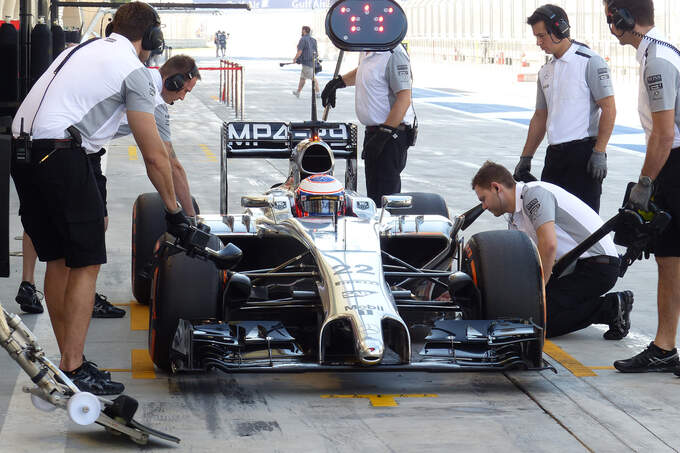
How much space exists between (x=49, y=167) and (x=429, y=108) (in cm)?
2291

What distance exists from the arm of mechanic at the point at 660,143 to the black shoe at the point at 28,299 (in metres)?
3.80

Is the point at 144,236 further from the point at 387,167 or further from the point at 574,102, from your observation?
the point at 574,102

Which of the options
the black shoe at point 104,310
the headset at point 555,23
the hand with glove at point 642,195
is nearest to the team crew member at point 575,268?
the hand with glove at point 642,195

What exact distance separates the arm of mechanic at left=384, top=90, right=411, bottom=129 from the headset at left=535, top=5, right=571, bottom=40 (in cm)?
142

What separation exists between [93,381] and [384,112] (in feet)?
13.5

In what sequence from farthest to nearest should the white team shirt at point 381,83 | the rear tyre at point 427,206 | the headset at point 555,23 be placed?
1. the white team shirt at point 381,83
2. the rear tyre at point 427,206
3. the headset at point 555,23

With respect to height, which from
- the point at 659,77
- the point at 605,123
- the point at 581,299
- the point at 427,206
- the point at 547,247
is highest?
the point at 659,77

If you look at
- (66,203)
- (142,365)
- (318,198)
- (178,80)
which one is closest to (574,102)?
(318,198)

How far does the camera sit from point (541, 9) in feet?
24.6

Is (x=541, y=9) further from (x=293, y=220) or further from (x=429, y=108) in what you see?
(x=429, y=108)

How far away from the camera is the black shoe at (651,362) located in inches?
232

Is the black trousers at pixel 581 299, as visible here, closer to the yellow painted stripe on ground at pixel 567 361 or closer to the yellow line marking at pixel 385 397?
the yellow painted stripe on ground at pixel 567 361

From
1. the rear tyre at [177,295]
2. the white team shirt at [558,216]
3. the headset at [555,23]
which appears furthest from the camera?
the headset at [555,23]

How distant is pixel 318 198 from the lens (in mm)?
6516
